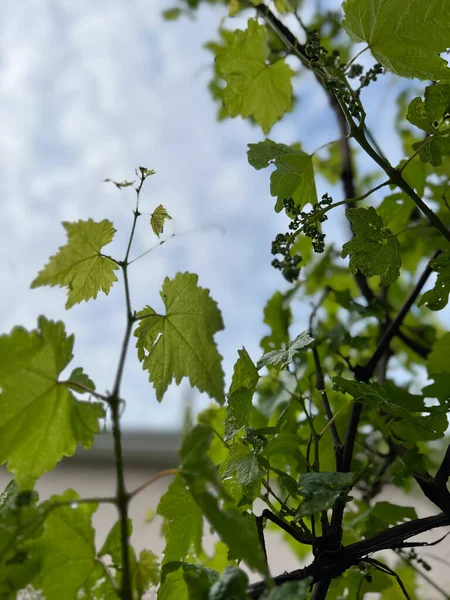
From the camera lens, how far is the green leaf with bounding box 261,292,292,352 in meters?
0.96

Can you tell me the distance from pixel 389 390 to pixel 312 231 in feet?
0.69

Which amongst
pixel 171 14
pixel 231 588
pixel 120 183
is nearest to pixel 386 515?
pixel 231 588

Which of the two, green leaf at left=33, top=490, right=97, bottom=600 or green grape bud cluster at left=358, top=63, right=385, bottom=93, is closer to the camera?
green leaf at left=33, top=490, right=97, bottom=600

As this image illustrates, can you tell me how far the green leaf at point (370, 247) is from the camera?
61 centimetres

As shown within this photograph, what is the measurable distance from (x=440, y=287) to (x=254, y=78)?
0.44 meters

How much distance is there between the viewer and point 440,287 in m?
0.64

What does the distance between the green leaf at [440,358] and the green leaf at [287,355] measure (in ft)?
0.81

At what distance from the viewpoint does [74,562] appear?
51 centimetres

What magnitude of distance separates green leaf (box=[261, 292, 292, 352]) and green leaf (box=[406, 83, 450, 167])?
1.35 feet

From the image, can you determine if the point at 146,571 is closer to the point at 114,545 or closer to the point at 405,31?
the point at 114,545

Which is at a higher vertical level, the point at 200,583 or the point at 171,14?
the point at 171,14

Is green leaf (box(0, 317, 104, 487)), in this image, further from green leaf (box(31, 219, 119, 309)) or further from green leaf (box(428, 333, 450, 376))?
green leaf (box(428, 333, 450, 376))

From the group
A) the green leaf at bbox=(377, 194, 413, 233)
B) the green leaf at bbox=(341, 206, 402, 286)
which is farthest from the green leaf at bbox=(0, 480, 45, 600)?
the green leaf at bbox=(377, 194, 413, 233)

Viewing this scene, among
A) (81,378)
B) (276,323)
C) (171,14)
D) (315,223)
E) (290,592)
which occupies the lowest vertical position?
(290,592)
